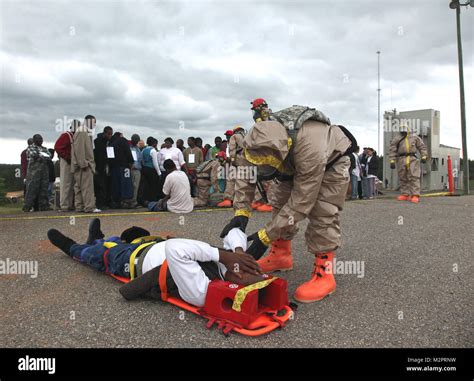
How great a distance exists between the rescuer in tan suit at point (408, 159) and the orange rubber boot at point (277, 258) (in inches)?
273

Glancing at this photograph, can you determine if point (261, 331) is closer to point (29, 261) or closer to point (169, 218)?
point (29, 261)

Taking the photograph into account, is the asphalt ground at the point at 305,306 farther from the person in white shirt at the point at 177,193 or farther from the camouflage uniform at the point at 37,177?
the camouflage uniform at the point at 37,177

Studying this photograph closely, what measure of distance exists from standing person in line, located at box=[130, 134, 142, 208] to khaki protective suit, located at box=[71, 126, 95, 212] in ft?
4.64

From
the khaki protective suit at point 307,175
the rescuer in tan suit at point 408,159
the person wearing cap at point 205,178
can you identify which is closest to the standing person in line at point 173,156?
the person wearing cap at point 205,178

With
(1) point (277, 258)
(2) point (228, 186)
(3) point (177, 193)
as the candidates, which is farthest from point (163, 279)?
(2) point (228, 186)

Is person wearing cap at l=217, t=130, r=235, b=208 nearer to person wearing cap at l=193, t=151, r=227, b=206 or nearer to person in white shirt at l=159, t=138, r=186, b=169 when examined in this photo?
person wearing cap at l=193, t=151, r=227, b=206

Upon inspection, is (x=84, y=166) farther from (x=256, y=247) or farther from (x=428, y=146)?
(x=428, y=146)

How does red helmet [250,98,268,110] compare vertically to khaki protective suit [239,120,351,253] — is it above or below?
above

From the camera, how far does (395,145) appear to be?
34.8 ft

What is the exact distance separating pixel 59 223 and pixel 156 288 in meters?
4.31

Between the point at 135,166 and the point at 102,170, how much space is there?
83cm

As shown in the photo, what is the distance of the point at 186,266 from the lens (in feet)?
9.85

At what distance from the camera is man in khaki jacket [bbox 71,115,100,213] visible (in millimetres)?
7891

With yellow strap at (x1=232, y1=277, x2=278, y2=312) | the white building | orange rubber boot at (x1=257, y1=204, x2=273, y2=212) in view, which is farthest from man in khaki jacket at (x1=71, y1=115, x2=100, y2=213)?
the white building
